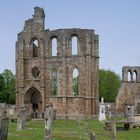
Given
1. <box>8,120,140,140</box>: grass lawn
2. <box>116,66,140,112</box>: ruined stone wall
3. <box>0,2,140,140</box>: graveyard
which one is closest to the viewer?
<box>8,120,140,140</box>: grass lawn

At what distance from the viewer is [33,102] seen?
55.8 m

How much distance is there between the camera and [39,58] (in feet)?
180

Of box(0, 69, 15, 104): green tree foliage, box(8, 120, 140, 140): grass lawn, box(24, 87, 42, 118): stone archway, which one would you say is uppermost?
box(0, 69, 15, 104): green tree foliage

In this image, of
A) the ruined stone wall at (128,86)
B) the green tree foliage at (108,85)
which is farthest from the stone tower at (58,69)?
the green tree foliage at (108,85)

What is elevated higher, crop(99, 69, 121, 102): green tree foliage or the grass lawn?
crop(99, 69, 121, 102): green tree foliage

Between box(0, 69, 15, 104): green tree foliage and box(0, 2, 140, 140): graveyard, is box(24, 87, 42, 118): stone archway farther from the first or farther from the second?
box(0, 69, 15, 104): green tree foliage

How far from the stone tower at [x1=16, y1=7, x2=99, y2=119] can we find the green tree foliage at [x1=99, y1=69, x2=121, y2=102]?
4114 cm

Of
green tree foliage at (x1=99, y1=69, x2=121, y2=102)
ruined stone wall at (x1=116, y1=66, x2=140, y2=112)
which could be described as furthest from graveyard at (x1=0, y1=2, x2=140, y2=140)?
green tree foliage at (x1=99, y1=69, x2=121, y2=102)

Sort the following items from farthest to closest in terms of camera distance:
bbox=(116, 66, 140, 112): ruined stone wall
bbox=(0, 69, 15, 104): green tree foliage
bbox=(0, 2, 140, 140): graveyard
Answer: bbox=(0, 69, 15, 104): green tree foliage
bbox=(116, 66, 140, 112): ruined stone wall
bbox=(0, 2, 140, 140): graveyard

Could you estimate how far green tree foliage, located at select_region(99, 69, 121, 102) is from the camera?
313ft

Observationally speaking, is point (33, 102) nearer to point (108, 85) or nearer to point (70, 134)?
point (70, 134)

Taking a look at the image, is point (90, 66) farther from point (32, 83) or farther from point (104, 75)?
point (104, 75)

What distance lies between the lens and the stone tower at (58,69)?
52406mm

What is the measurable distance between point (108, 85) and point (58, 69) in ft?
147
